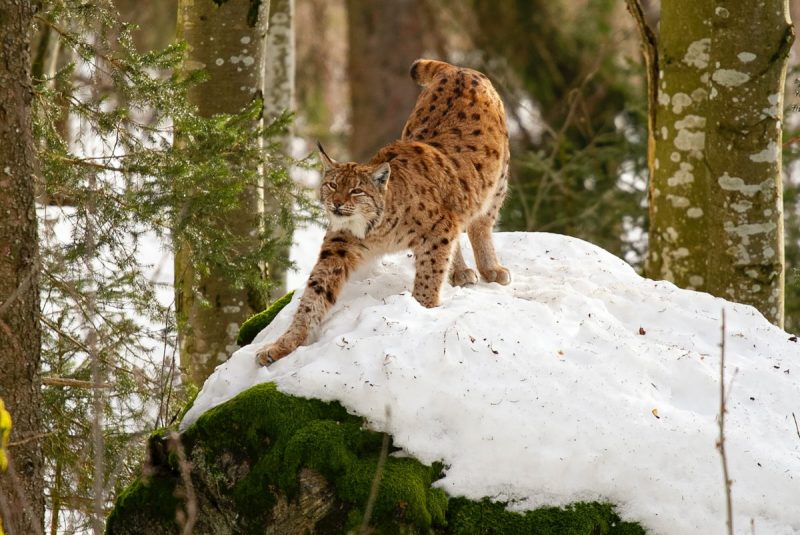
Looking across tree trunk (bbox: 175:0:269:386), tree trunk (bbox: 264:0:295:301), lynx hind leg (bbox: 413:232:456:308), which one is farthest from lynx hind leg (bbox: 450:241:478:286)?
tree trunk (bbox: 264:0:295:301)

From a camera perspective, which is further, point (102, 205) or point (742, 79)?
point (742, 79)

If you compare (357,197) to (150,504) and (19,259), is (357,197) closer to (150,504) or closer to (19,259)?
(19,259)

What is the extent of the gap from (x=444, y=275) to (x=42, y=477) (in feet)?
7.80

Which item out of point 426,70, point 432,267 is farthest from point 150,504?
point 426,70

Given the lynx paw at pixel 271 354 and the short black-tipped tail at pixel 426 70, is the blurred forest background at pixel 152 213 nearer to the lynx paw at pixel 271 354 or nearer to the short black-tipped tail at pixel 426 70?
the lynx paw at pixel 271 354

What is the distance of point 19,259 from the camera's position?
4773 mm

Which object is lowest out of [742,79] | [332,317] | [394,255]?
[332,317]

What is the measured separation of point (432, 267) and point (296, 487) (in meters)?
1.89

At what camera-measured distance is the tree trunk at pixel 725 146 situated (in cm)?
724

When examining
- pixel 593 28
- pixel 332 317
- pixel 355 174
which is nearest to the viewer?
pixel 332 317

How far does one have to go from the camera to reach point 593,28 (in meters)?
16.3

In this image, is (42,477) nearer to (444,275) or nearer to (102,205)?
(102,205)

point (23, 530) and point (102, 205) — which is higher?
point (102, 205)

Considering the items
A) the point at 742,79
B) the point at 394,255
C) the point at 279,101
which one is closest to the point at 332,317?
the point at 394,255
